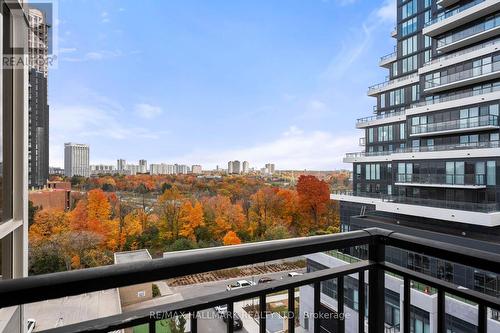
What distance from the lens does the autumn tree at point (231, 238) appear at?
8026 mm

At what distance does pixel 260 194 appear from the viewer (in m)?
9.54

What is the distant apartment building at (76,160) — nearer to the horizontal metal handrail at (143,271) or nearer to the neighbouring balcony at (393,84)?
the horizontal metal handrail at (143,271)

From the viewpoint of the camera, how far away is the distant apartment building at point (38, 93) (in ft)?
5.49

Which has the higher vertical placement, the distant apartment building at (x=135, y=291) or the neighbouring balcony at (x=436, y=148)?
the neighbouring balcony at (x=436, y=148)

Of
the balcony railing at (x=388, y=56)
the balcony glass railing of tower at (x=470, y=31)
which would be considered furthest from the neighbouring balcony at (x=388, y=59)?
the balcony glass railing of tower at (x=470, y=31)

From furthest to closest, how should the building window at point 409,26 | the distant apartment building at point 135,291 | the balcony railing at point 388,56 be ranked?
the balcony railing at point 388,56 → the building window at point 409,26 → the distant apartment building at point 135,291

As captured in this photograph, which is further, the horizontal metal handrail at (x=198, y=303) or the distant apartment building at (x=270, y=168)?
the distant apartment building at (x=270, y=168)

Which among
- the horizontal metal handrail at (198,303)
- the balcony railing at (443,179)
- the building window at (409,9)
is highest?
the building window at (409,9)

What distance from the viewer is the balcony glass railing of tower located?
31.1ft

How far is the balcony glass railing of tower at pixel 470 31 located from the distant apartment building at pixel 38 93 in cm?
1271

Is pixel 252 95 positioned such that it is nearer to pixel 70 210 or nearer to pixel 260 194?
pixel 260 194

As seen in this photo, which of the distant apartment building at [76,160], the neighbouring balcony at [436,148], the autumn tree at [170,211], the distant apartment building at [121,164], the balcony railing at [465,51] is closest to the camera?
the distant apartment building at [76,160]

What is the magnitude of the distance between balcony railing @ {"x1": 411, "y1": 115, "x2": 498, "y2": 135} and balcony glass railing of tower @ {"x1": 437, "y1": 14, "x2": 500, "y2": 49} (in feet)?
10.2

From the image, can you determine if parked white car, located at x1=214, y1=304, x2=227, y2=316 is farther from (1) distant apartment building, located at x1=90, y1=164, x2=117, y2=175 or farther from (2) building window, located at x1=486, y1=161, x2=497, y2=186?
(2) building window, located at x1=486, y1=161, x2=497, y2=186
